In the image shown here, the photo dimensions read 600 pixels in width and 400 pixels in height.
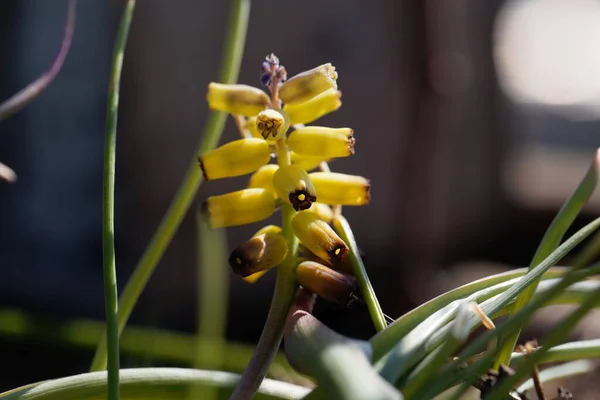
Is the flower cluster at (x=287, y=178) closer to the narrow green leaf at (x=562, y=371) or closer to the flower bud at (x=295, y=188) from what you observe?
the flower bud at (x=295, y=188)

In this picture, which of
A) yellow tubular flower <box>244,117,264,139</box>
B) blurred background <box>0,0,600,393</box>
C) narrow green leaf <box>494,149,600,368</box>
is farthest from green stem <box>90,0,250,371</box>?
blurred background <box>0,0,600,393</box>

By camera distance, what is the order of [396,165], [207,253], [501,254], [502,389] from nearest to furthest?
[502,389] < [207,253] < [396,165] < [501,254]

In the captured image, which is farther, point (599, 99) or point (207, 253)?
point (599, 99)

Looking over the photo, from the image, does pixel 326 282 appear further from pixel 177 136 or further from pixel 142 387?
pixel 177 136

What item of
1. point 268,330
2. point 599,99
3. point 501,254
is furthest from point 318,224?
point 599,99

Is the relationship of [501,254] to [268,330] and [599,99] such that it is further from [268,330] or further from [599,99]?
[599,99]

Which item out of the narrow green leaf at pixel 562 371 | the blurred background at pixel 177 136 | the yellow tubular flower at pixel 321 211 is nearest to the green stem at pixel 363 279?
the yellow tubular flower at pixel 321 211
